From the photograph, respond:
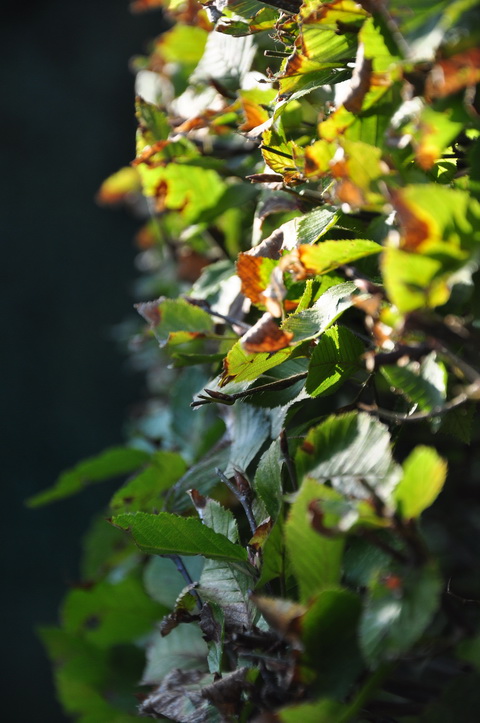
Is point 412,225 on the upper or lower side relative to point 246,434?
upper

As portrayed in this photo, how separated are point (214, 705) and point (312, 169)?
40 centimetres

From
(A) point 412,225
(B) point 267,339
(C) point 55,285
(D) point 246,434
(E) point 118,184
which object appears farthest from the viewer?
(C) point 55,285

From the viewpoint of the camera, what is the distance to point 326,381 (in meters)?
0.54

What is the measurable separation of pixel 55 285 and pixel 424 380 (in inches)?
75.1

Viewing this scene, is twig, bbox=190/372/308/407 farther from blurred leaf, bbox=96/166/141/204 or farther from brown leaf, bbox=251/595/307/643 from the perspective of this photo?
blurred leaf, bbox=96/166/141/204

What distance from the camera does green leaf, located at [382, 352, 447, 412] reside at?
0.44 m

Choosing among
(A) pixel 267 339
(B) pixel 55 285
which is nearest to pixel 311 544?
(A) pixel 267 339

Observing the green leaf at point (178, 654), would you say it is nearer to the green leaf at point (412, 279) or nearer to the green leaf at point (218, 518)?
the green leaf at point (218, 518)

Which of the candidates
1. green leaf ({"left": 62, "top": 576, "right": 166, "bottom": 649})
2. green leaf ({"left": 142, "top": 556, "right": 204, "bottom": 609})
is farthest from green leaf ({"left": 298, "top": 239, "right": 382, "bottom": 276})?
green leaf ({"left": 62, "top": 576, "right": 166, "bottom": 649})

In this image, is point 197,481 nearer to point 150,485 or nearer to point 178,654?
point 150,485

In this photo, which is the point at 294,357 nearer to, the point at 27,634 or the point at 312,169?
the point at 312,169

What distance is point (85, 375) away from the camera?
87.3 inches

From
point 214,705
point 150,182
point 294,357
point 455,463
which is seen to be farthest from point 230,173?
point 214,705

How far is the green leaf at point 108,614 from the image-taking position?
2.91ft
